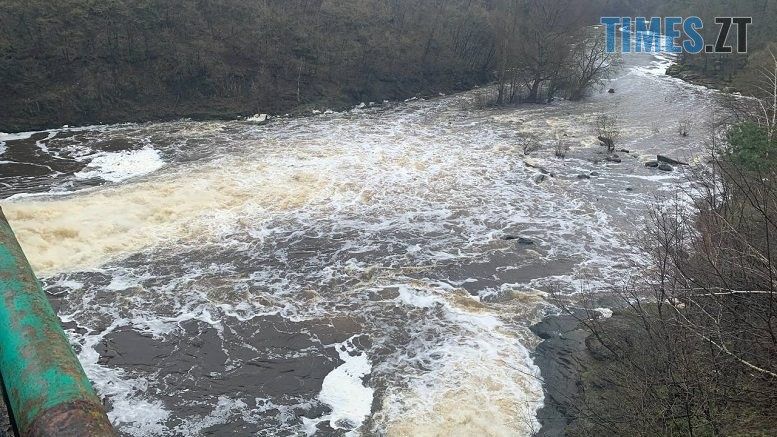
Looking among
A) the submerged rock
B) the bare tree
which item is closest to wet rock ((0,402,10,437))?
the submerged rock

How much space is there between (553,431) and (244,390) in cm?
570

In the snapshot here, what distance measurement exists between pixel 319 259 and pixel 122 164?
10.9 meters

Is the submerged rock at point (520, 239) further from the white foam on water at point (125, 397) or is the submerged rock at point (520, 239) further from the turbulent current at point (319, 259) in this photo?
the white foam on water at point (125, 397)

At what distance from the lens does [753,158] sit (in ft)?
43.3

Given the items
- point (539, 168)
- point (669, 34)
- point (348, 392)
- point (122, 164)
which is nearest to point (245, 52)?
point (122, 164)

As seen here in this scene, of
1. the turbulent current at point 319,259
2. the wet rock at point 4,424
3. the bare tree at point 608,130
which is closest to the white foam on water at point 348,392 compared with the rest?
the turbulent current at point 319,259

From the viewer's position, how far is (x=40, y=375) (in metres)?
1.48

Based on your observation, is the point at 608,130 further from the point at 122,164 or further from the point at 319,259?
the point at 122,164

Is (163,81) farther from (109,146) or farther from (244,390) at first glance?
(244,390)

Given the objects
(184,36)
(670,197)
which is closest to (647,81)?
(670,197)

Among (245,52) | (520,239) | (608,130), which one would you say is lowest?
(520,239)

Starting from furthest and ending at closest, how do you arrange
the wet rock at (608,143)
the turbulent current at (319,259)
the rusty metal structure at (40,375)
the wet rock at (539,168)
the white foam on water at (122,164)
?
the wet rock at (608,143) < the wet rock at (539,168) < the white foam on water at (122,164) < the turbulent current at (319,259) < the rusty metal structure at (40,375)

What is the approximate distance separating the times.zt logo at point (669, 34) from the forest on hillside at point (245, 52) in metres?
8.29

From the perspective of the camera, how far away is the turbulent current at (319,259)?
1040cm
